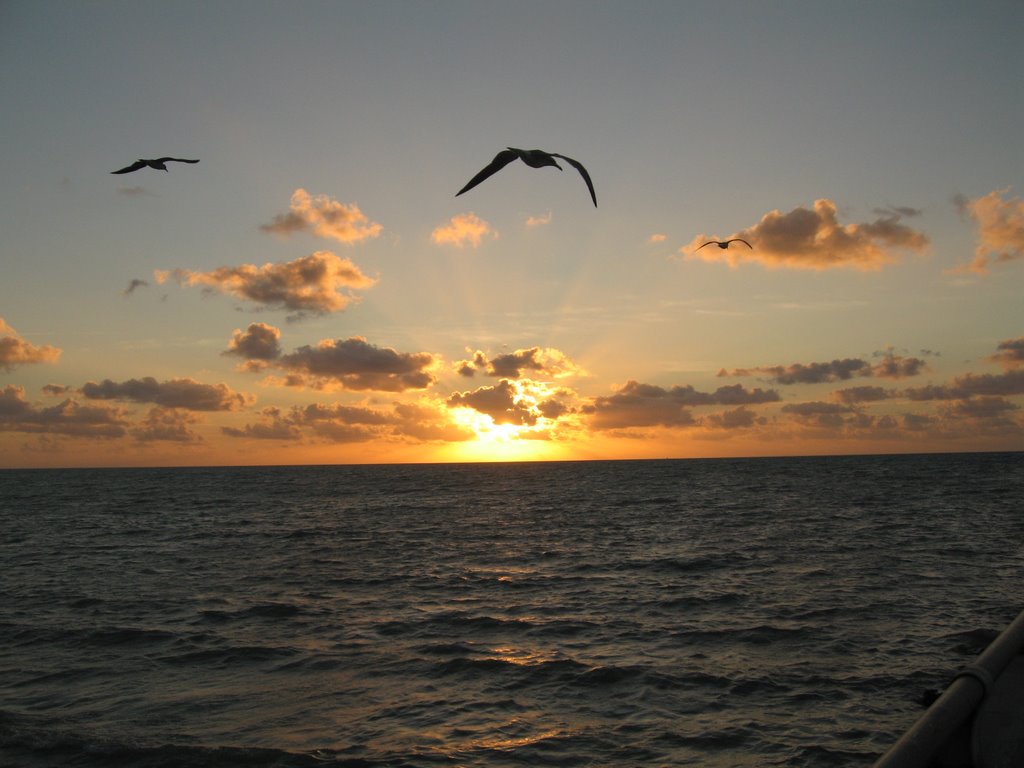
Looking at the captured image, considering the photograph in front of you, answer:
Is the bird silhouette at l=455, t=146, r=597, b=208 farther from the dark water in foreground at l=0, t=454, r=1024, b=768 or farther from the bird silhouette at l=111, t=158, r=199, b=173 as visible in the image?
the dark water in foreground at l=0, t=454, r=1024, b=768

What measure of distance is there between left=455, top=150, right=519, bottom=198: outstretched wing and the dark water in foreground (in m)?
8.29

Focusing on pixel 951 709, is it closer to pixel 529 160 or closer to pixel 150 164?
pixel 529 160

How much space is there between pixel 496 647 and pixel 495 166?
1260cm

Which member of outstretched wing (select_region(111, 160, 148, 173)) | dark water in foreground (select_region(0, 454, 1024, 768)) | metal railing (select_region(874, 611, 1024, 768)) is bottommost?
dark water in foreground (select_region(0, 454, 1024, 768))

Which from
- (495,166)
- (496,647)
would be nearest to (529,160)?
(495,166)

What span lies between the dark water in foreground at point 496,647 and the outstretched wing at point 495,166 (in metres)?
8.29

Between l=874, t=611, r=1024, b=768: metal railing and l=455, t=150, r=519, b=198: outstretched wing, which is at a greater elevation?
l=455, t=150, r=519, b=198: outstretched wing

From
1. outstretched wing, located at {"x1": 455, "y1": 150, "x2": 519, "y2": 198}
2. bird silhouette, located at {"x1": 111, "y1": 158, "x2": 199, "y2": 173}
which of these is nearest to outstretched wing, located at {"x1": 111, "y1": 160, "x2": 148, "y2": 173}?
bird silhouette, located at {"x1": 111, "y1": 158, "x2": 199, "y2": 173}

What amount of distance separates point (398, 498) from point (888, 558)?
6267 cm

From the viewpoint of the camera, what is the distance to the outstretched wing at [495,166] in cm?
674

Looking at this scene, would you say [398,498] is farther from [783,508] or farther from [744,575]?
[744,575]

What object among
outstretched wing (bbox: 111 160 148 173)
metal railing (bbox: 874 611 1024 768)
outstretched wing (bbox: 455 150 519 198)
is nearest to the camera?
metal railing (bbox: 874 611 1024 768)

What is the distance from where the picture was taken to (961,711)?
6.09 m

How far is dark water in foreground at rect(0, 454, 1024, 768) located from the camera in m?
11.5
